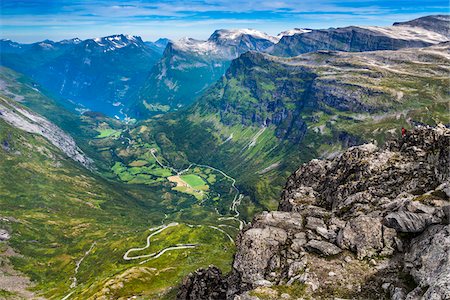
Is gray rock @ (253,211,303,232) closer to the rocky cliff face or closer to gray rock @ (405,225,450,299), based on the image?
the rocky cliff face

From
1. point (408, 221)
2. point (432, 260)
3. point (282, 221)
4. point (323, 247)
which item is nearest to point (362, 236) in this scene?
point (323, 247)

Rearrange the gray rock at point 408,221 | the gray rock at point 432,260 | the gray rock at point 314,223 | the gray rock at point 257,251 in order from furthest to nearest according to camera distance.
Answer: the gray rock at point 314,223 < the gray rock at point 257,251 < the gray rock at point 408,221 < the gray rock at point 432,260

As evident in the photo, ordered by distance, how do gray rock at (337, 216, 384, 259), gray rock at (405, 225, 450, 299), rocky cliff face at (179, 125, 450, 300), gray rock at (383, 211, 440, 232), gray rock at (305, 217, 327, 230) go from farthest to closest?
gray rock at (305, 217, 327, 230) < gray rock at (337, 216, 384, 259) < gray rock at (383, 211, 440, 232) < rocky cliff face at (179, 125, 450, 300) < gray rock at (405, 225, 450, 299)

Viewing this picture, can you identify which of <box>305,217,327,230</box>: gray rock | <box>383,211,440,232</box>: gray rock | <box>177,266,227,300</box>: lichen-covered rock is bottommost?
<box>177,266,227,300</box>: lichen-covered rock

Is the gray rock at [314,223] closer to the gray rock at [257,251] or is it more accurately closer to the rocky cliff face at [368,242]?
the rocky cliff face at [368,242]

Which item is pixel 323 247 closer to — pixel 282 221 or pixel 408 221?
pixel 282 221

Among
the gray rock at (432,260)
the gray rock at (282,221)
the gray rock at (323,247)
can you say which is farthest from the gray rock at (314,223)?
the gray rock at (432,260)

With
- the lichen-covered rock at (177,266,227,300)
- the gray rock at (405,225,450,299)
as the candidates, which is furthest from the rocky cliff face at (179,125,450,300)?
the lichen-covered rock at (177,266,227,300)

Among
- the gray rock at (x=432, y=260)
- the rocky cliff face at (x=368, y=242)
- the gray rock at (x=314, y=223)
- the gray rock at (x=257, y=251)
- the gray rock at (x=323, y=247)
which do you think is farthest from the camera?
the gray rock at (x=314, y=223)
